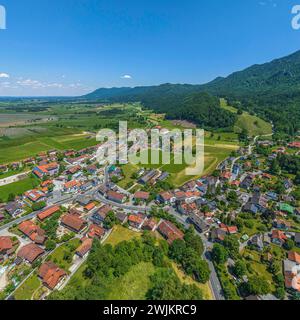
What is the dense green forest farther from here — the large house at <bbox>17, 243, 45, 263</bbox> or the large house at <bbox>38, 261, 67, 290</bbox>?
the large house at <bbox>17, 243, 45, 263</bbox>

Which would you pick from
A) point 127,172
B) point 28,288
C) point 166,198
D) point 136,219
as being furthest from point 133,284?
point 127,172

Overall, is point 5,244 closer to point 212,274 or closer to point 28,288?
point 28,288

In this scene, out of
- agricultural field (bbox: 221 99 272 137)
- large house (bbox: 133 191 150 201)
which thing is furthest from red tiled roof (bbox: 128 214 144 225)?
agricultural field (bbox: 221 99 272 137)

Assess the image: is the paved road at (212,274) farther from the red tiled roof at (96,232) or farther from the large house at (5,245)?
the large house at (5,245)

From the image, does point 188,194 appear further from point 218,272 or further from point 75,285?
point 75,285

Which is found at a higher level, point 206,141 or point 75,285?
point 206,141

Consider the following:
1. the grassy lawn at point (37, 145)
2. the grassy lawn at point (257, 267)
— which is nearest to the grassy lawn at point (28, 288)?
the grassy lawn at point (257, 267)
